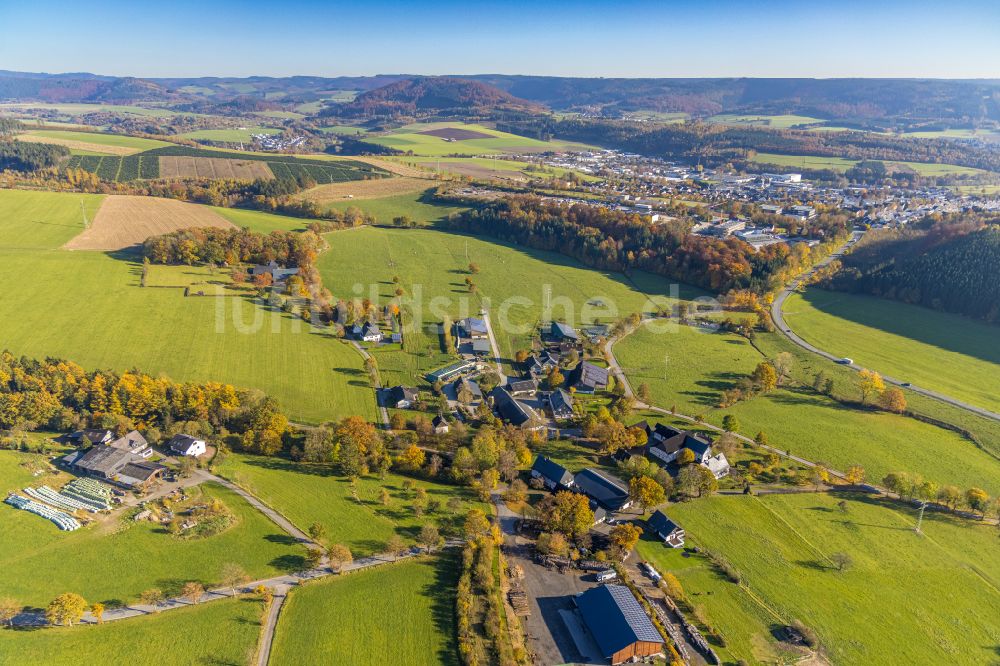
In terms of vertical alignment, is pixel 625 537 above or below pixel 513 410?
below

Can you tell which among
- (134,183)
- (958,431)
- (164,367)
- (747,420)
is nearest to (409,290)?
(164,367)

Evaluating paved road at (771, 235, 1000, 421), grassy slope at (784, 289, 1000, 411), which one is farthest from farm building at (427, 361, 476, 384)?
grassy slope at (784, 289, 1000, 411)

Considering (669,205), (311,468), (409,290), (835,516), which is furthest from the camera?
(669,205)

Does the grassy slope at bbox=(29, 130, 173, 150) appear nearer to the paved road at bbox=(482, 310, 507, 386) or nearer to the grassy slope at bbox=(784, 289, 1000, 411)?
the paved road at bbox=(482, 310, 507, 386)

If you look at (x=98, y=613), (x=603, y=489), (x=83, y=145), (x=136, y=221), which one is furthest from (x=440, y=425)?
(x=83, y=145)

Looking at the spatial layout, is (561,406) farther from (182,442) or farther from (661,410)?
(182,442)

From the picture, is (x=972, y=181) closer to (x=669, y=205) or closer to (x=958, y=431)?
(x=669, y=205)
